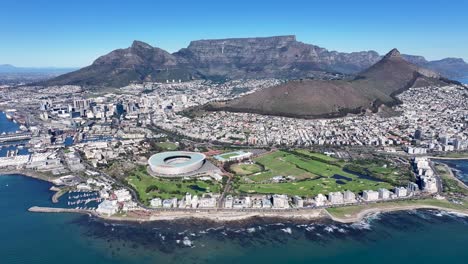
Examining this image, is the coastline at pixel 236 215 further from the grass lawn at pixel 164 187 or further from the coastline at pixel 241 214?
the grass lawn at pixel 164 187

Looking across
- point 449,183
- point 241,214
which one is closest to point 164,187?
point 241,214

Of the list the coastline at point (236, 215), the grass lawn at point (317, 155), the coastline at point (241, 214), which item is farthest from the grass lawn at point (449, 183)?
the grass lawn at point (317, 155)

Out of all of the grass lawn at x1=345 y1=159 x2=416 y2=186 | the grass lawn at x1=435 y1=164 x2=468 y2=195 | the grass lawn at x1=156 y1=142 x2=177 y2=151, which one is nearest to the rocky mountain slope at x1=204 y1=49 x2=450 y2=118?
the grass lawn at x1=156 y1=142 x2=177 y2=151

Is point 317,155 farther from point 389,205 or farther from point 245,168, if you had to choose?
point 389,205

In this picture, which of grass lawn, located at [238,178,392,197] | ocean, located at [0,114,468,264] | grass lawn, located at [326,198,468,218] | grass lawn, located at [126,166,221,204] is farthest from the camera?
grass lawn, located at [238,178,392,197]

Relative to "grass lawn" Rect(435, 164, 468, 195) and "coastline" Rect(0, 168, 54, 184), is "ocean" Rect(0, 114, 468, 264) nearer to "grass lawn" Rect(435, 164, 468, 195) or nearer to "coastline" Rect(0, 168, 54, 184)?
"grass lawn" Rect(435, 164, 468, 195)
